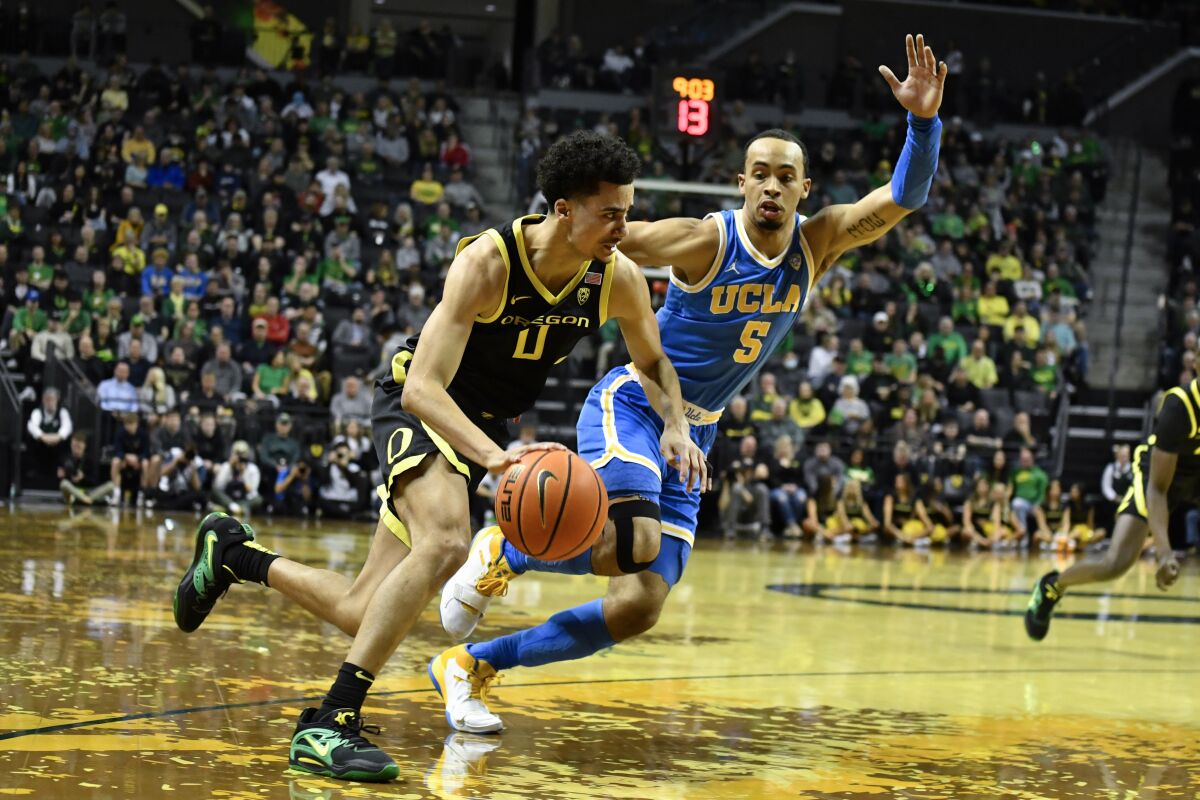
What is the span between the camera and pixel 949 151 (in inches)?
938

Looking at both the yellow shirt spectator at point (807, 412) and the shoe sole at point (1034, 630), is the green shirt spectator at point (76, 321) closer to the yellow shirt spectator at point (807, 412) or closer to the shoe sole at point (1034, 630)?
the yellow shirt spectator at point (807, 412)

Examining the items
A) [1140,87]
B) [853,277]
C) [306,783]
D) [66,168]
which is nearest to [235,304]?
[66,168]

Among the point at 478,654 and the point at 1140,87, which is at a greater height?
the point at 1140,87

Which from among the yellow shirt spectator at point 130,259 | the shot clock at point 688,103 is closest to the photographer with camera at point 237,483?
the yellow shirt spectator at point 130,259

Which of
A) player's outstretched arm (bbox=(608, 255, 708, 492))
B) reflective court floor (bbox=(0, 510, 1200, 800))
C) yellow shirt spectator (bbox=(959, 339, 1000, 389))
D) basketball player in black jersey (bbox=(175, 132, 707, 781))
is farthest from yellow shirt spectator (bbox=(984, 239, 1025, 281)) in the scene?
basketball player in black jersey (bbox=(175, 132, 707, 781))

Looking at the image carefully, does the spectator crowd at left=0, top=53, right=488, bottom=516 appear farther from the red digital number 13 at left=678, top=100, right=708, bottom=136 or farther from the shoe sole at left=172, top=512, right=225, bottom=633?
the shoe sole at left=172, top=512, right=225, bottom=633

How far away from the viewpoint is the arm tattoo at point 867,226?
587 centimetres

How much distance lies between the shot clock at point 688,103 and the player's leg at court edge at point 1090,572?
9081 mm

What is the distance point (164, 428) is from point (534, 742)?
38.3 feet

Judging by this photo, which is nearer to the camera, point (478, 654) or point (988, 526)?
point (478, 654)

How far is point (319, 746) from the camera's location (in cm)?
441

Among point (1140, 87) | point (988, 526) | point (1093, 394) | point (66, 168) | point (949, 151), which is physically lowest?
point (988, 526)

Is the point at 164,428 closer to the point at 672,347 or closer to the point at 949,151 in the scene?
the point at 672,347

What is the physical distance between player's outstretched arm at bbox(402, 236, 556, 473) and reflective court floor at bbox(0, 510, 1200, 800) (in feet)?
3.14
